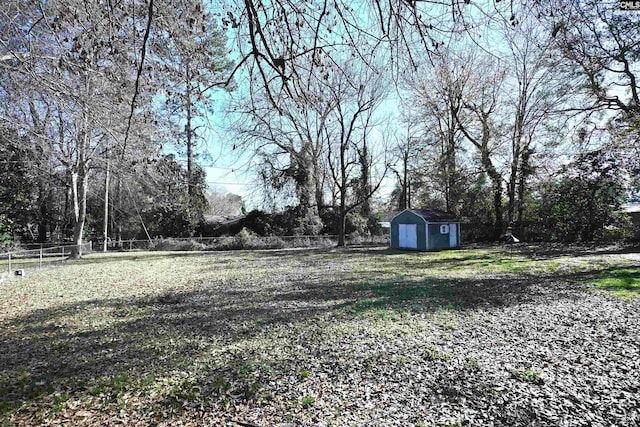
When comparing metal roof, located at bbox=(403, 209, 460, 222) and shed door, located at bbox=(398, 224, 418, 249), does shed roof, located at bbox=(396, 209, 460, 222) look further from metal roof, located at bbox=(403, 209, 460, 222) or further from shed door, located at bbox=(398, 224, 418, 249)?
shed door, located at bbox=(398, 224, 418, 249)

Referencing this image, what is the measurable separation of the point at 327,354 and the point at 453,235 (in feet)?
54.6

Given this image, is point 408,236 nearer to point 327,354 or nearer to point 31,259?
point 327,354

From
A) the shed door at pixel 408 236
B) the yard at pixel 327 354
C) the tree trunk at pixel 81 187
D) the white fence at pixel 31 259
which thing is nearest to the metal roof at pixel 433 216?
the shed door at pixel 408 236

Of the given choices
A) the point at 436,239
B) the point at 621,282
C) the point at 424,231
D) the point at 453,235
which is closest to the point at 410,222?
the point at 424,231

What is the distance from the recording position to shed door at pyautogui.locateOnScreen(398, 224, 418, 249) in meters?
18.5

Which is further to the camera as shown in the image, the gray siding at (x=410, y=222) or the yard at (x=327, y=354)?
the gray siding at (x=410, y=222)

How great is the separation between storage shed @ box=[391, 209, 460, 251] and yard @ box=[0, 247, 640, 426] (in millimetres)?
9770

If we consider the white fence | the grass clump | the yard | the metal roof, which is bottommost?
the yard

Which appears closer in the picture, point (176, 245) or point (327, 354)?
point (327, 354)

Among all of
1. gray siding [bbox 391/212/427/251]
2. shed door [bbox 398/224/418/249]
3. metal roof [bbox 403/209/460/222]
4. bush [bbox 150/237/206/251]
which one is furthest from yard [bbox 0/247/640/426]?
bush [bbox 150/237/206/251]

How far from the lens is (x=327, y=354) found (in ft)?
13.6

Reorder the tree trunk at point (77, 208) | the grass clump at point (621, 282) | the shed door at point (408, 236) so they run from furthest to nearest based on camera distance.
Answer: the shed door at point (408, 236)
the tree trunk at point (77, 208)
the grass clump at point (621, 282)

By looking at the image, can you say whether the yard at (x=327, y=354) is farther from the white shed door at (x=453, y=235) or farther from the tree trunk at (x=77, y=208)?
the white shed door at (x=453, y=235)

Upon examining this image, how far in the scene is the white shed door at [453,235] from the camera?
62.6ft
